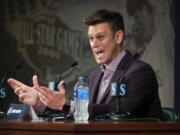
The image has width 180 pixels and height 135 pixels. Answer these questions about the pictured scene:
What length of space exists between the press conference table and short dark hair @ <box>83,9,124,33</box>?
4.15 feet

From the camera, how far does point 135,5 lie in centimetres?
573

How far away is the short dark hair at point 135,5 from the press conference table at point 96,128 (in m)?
3.75

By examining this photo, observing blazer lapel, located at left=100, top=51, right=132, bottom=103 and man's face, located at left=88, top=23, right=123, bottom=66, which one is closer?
blazer lapel, located at left=100, top=51, right=132, bottom=103

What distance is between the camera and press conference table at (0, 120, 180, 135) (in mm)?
1880

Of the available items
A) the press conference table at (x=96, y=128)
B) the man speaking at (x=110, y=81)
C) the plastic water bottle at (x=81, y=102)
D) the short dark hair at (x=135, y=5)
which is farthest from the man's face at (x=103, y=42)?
the short dark hair at (x=135, y=5)

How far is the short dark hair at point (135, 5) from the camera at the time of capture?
18.6 feet

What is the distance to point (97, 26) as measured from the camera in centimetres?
324

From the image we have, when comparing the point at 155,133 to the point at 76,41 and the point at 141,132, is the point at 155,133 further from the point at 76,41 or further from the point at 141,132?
the point at 76,41

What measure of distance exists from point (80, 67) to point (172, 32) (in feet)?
4.23

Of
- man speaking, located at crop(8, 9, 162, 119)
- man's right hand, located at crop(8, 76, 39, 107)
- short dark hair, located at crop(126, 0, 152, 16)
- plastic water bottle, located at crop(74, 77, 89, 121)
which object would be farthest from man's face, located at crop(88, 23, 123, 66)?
short dark hair, located at crop(126, 0, 152, 16)

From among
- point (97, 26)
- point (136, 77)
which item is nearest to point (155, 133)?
point (136, 77)

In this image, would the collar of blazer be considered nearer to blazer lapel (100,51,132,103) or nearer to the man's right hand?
blazer lapel (100,51,132,103)

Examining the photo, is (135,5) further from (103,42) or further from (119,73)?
(119,73)

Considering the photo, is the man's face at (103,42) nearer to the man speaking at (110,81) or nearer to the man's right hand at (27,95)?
the man speaking at (110,81)
